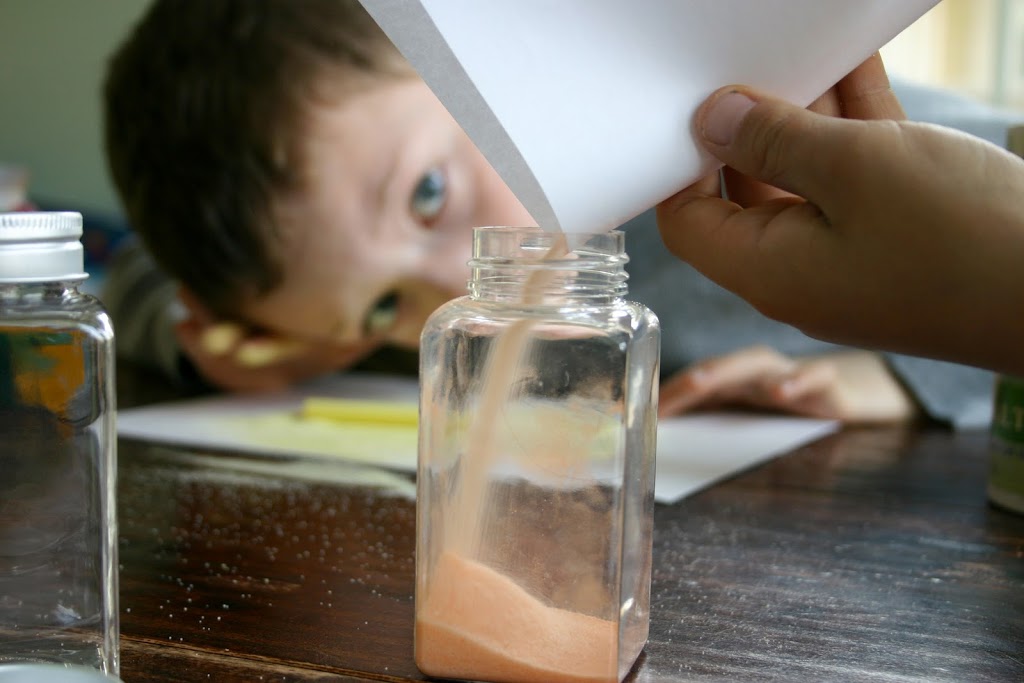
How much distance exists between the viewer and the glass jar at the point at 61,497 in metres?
0.39

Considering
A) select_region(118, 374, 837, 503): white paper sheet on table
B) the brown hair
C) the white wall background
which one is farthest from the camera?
the white wall background

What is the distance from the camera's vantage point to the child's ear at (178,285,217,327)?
51.7 inches

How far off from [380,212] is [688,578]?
69 centimetres

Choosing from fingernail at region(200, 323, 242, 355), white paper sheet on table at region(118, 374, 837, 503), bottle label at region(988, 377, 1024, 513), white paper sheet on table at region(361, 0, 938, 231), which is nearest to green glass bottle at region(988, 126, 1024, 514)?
bottle label at region(988, 377, 1024, 513)

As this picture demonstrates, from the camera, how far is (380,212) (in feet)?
3.62

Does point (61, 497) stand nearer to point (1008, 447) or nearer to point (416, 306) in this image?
point (1008, 447)

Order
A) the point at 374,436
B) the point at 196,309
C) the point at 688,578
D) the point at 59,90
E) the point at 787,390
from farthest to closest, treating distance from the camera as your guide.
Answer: the point at 59,90
the point at 196,309
the point at 787,390
the point at 374,436
the point at 688,578

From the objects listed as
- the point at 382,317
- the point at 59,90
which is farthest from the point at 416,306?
the point at 59,90

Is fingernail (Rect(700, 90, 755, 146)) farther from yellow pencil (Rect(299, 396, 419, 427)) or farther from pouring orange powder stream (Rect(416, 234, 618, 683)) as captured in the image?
yellow pencil (Rect(299, 396, 419, 427))

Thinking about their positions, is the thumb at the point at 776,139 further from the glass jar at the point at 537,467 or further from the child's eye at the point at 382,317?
the child's eye at the point at 382,317

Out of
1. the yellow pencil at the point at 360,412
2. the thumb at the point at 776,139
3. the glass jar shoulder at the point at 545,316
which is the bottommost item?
the yellow pencil at the point at 360,412

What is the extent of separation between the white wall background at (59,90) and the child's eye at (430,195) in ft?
5.58

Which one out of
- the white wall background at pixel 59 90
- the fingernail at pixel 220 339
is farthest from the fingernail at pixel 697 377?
the white wall background at pixel 59 90

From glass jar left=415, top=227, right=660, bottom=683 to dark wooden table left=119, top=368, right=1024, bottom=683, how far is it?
3 cm
